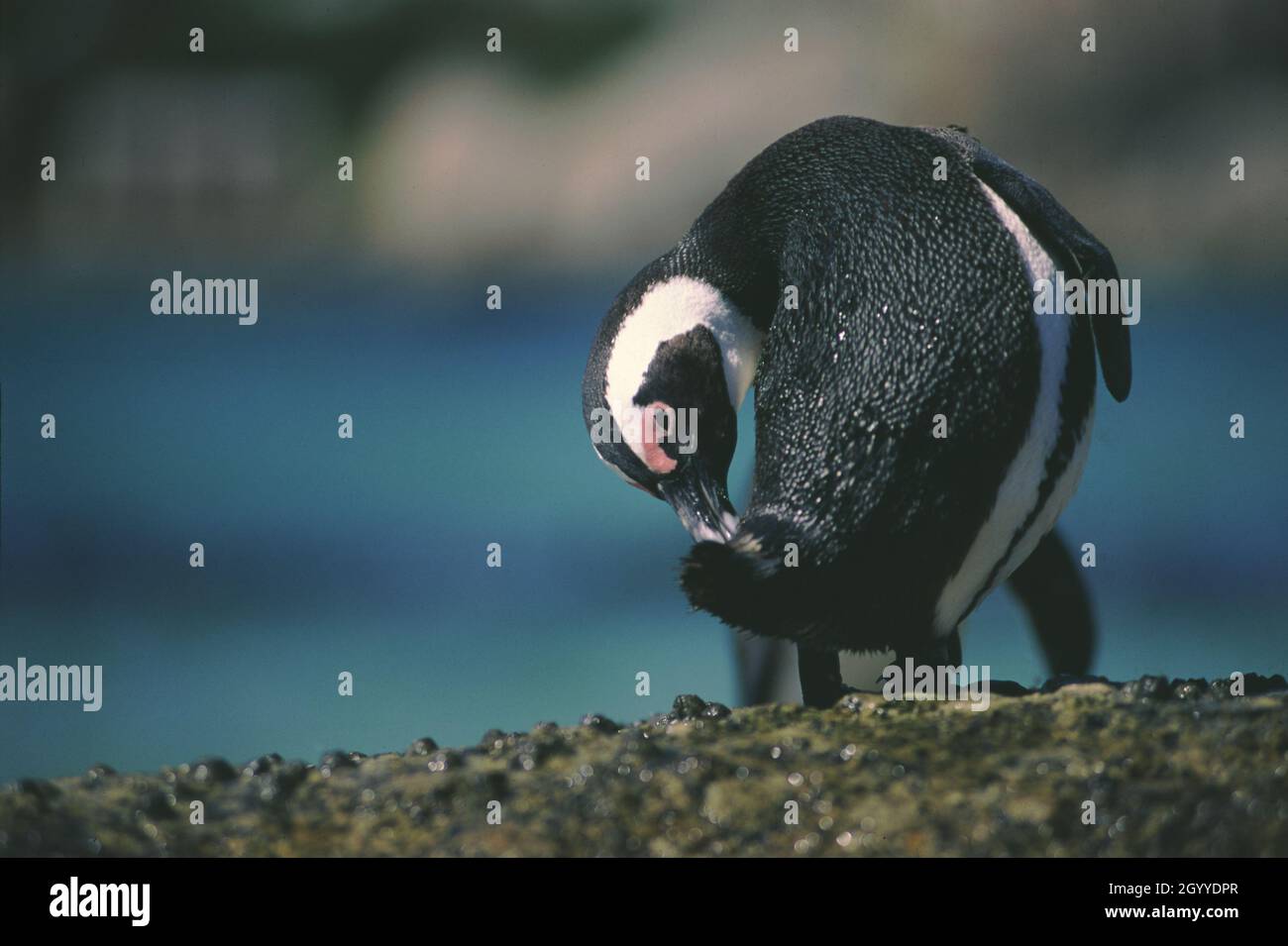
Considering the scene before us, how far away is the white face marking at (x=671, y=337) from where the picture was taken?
202cm

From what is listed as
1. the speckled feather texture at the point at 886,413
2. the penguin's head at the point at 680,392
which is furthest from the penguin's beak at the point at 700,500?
the speckled feather texture at the point at 886,413

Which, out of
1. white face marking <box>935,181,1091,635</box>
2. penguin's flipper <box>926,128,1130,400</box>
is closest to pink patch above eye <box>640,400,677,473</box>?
white face marking <box>935,181,1091,635</box>

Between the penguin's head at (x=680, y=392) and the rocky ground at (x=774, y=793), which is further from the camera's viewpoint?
the penguin's head at (x=680, y=392)

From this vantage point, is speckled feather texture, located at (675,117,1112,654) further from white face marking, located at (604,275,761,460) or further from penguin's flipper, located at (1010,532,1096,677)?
penguin's flipper, located at (1010,532,1096,677)

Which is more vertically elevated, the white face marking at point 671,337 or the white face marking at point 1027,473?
the white face marking at point 671,337

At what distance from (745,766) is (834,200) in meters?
0.90

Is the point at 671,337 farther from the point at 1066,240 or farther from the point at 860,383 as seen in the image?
the point at 1066,240

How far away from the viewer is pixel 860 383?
69.9 inches

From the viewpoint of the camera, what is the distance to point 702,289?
2.06 metres

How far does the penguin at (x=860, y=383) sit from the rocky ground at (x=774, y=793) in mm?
206

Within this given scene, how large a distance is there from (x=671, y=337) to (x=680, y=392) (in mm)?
87

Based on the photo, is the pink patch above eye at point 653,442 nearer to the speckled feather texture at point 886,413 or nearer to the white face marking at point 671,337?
the white face marking at point 671,337
